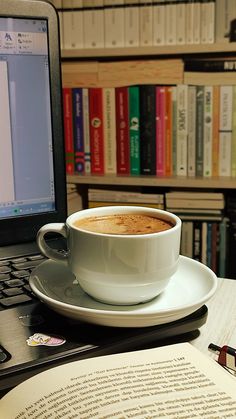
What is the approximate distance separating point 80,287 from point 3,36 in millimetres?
306

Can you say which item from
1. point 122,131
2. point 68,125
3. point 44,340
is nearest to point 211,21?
point 122,131

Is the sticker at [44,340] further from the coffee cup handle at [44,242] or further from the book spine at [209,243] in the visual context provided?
the book spine at [209,243]

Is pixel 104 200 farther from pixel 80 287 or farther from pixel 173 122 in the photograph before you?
pixel 80 287

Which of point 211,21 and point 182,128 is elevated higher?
point 211,21

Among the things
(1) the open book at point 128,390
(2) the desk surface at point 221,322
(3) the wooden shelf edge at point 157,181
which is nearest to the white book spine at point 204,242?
(3) the wooden shelf edge at point 157,181

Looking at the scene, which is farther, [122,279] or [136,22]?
[136,22]

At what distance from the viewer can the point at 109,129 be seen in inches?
Answer: 56.3

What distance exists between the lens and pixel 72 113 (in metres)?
1.45

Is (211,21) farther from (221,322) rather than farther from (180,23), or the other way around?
(221,322)

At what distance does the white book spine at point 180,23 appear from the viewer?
1.34 m

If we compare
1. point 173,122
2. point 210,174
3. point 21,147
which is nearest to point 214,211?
point 210,174

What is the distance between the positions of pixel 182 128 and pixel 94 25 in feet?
1.25

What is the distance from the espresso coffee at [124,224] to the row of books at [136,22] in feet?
3.15

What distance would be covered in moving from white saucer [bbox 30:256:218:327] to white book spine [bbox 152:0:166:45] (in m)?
0.95
